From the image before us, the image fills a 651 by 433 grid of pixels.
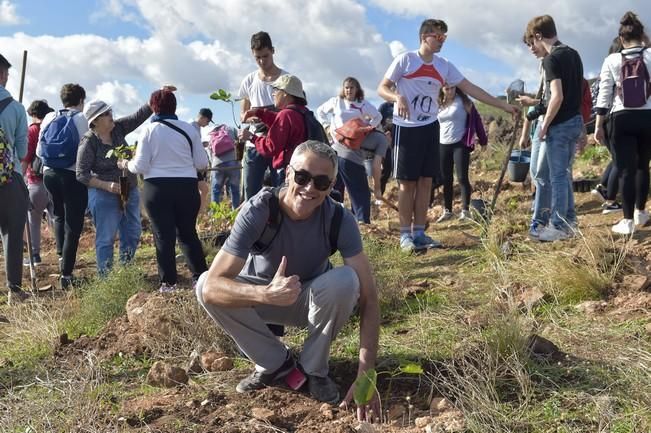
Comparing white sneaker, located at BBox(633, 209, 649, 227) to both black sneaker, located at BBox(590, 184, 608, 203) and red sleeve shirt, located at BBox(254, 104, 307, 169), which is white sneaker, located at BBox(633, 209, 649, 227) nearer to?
black sneaker, located at BBox(590, 184, 608, 203)

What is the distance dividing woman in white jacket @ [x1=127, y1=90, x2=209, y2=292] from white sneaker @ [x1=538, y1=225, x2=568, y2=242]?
274 centimetres

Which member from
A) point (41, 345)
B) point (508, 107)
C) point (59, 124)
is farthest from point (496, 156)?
point (41, 345)

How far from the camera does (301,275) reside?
365cm

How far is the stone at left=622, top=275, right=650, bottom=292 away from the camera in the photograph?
4.46 meters

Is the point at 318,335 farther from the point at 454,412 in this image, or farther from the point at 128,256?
the point at 128,256

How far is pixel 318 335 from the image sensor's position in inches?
138

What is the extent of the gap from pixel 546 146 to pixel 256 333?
3.29m

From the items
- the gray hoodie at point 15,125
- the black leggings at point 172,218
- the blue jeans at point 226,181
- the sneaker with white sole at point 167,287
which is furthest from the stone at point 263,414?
the blue jeans at point 226,181

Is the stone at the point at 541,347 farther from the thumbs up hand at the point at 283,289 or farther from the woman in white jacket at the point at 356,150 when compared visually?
the woman in white jacket at the point at 356,150

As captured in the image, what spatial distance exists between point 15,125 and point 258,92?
1987 mm

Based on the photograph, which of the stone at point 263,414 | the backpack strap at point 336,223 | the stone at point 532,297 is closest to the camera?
the stone at point 263,414

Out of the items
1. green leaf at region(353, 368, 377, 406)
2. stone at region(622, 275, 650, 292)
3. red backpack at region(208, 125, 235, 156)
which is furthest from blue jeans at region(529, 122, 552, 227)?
red backpack at region(208, 125, 235, 156)

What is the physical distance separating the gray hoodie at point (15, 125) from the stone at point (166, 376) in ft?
9.40

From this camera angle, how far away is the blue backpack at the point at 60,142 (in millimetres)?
6449
